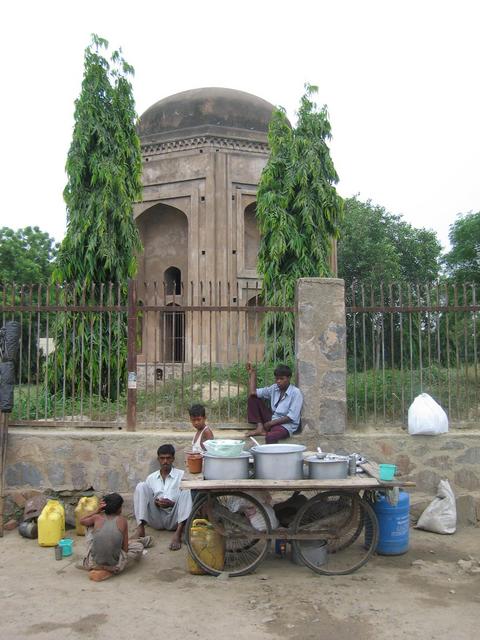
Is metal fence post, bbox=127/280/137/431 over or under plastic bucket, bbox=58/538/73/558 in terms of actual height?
over

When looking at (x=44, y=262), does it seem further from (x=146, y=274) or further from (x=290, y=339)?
(x=290, y=339)

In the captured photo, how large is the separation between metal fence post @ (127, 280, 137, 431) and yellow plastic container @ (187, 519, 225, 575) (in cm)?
204

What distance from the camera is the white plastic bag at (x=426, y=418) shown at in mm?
6496

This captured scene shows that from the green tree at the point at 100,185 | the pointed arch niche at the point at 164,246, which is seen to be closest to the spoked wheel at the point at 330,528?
the green tree at the point at 100,185

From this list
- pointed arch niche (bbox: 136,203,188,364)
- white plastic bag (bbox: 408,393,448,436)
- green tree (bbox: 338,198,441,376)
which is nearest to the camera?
white plastic bag (bbox: 408,393,448,436)

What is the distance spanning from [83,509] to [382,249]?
20479 mm

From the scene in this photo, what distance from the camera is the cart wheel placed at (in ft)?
16.1

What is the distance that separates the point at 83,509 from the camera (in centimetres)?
613

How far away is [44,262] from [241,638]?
2645 cm

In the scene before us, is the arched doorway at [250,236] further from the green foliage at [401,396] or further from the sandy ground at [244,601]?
the sandy ground at [244,601]

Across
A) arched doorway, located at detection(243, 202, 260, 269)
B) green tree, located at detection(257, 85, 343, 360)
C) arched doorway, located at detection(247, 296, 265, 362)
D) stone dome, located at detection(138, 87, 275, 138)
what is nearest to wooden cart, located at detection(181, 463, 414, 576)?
arched doorway, located at detection(247, 296, 265, 362)

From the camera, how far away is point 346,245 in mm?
25359

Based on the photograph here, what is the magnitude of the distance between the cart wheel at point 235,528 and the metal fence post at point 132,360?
1792 mm

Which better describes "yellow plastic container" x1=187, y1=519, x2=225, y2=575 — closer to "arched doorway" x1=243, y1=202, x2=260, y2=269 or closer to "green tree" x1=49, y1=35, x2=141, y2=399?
"green tree" x1=49, y1=35, x2=141, y2=399
